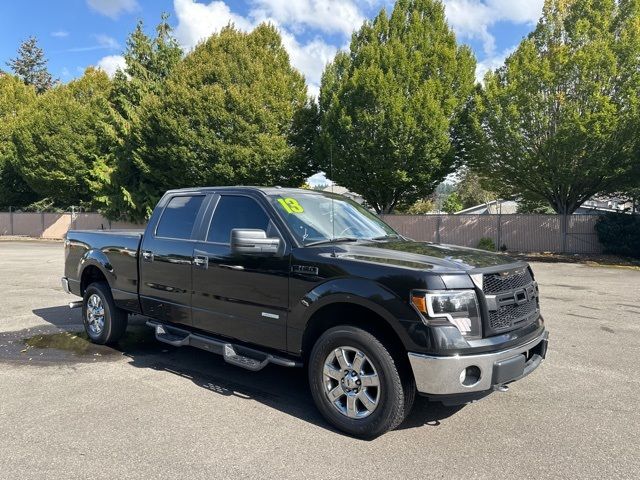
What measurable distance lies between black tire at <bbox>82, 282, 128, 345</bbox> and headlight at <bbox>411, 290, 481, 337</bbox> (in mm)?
4205

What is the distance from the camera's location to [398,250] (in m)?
4.33

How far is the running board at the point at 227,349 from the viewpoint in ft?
14.5

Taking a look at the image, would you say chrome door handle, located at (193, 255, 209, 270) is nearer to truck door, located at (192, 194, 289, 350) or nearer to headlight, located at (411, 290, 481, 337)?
truck door, located at (192, 194, 289, 350)

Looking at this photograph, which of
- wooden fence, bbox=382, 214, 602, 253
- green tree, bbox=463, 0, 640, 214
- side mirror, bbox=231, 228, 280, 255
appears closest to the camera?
side mirror, bbox=231, 228, 280, 255

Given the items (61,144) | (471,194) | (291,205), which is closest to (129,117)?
(61,144)

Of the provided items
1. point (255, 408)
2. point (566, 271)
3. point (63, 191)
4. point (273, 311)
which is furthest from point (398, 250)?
point (63, 191)

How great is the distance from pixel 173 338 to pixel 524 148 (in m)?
18.7

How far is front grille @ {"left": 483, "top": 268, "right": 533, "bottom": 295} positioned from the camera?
3.78 meters

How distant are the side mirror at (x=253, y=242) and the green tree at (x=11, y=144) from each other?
39439 mm

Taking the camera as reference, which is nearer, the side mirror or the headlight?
the headlight

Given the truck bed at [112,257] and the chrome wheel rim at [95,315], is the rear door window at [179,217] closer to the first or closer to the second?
the truck bed at [112,257]

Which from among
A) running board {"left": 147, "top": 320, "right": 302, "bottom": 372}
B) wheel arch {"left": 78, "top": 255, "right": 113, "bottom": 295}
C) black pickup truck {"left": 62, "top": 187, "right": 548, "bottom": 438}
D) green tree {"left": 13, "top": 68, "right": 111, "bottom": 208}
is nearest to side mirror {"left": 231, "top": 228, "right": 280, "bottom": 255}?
black pickup truck {"left": 62, "top": 187, "right": 548, "bottom": 438}

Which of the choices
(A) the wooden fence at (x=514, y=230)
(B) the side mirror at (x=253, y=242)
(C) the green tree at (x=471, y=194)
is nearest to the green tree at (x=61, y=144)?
(A) the wooden fence at (x=514, y=230)

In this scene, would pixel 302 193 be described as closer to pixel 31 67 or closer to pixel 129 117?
pixel 129 117
